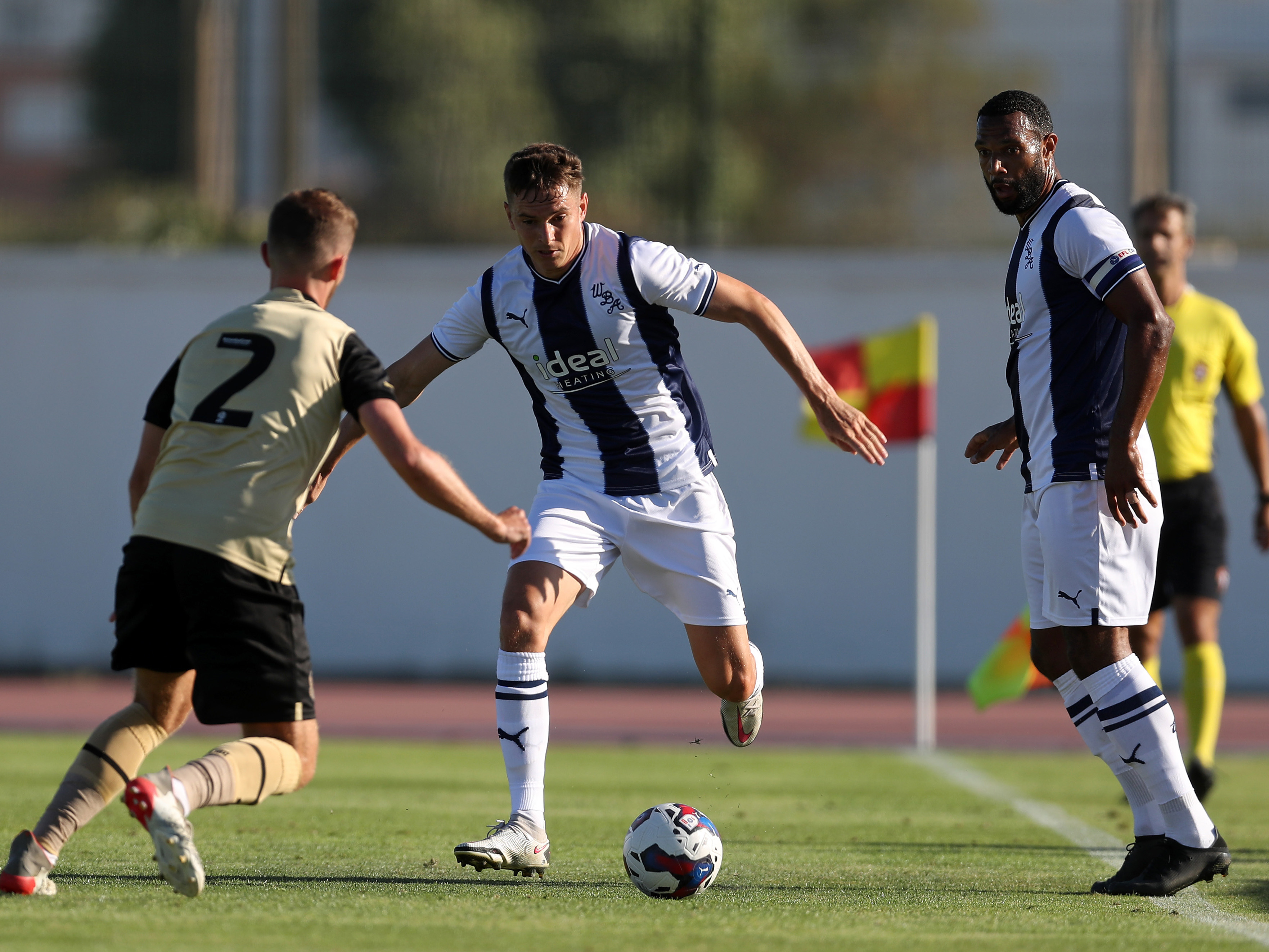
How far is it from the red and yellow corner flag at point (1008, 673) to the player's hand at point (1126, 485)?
4.82 metres

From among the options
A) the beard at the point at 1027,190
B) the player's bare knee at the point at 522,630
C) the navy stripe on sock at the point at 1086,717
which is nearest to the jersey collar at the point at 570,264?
the player's bare knee at the point at 522,630

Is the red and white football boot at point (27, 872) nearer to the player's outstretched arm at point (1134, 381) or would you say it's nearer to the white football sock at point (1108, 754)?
the white football sock at point (1108, 754)

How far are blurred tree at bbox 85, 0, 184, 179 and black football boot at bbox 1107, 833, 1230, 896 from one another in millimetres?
17331

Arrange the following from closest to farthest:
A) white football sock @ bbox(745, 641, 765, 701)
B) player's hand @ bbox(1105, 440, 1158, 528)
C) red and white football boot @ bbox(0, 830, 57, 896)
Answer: red and white football boot @ bbox(0, 830, 57, 896) < player's hand @ bbox(1105, 440, 1158, 528) < white football sock @ bbox(745, 641, 765, 701)

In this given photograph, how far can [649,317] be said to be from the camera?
18.6 feet

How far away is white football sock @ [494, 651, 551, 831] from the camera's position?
5.38 metres

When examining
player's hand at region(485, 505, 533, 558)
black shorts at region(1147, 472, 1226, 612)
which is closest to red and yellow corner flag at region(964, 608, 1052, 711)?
black shorts at region(1147, 472, 1226, 612)

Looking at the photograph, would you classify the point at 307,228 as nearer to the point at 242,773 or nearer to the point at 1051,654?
the point at 242,773

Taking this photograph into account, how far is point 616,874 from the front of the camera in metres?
5.64

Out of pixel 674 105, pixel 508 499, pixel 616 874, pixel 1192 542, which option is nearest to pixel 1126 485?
pixel 616 874

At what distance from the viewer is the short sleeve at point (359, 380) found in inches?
185

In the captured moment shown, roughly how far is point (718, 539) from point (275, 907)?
2.03 meters

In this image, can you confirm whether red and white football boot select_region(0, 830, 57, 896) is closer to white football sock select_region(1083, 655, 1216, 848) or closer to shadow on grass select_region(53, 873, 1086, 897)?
shadow on grass select_region(53, 873, 1086, 897)

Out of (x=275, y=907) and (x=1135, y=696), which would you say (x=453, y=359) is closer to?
(x=275, y=907)
